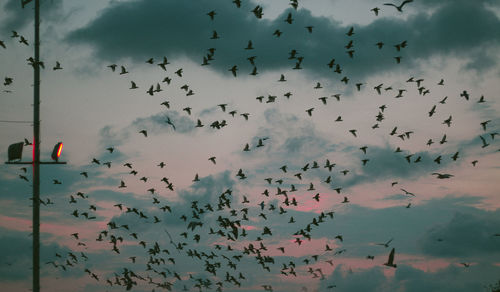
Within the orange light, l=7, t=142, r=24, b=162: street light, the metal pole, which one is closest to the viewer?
the metal pole

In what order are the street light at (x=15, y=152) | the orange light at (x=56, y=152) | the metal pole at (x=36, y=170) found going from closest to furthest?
the metal pole at (x=36, y=170)
the orange light at (x=56, y=152)
the street light at (x=15, y=152)

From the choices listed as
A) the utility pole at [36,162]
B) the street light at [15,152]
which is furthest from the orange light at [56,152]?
the street light at [15,152]

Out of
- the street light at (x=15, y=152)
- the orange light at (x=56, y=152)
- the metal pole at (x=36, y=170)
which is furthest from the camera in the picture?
the street light at (x=15, y=152)

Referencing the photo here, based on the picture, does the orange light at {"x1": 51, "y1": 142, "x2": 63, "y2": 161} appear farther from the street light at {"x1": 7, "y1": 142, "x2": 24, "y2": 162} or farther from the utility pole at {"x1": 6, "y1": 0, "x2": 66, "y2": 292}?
the street light at {"x1": 7, "y1": 142, "x2": 24, "y2": 162}

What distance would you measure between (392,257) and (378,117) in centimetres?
2155

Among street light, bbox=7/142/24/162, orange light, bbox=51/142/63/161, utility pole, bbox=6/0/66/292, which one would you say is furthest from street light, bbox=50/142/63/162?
street light, bbox=7/142/24/162

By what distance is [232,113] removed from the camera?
48.9 metres

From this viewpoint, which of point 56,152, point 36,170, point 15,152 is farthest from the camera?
point 15,152

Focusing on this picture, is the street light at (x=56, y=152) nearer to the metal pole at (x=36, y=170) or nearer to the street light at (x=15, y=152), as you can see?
the metal pole at (x=36, y=170)

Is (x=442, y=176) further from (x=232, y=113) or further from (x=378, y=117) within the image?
(x=232, y=113)

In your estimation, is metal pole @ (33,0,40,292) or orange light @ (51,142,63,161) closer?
metal pole @ (33,0,40,292)

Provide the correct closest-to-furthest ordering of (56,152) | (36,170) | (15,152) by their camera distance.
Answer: (36,170) → (56,152) → (15,152)

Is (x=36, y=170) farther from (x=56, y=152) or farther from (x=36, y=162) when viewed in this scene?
(x=56, y=152)

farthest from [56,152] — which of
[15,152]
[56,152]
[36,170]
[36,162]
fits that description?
[15,152]
